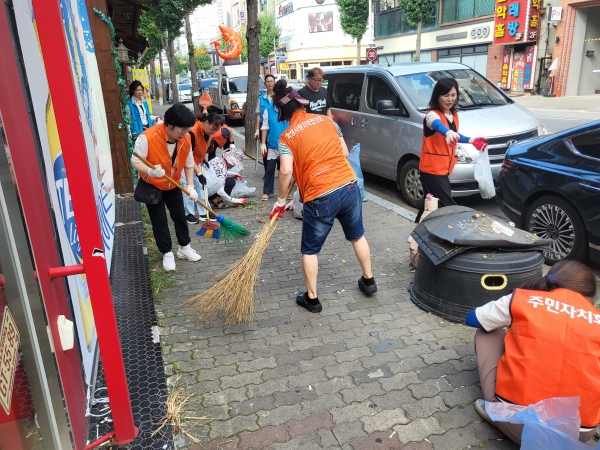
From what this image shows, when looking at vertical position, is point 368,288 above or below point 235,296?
below

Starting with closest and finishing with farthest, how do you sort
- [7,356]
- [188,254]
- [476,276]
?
[7,356]
[476,276]
[188,254]

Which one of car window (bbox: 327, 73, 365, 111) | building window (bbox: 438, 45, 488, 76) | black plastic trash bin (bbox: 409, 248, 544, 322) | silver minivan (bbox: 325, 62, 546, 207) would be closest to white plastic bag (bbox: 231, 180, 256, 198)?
silver minivan (bbox: 325, 62, 546, 207)

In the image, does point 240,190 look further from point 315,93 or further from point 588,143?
point 588,143

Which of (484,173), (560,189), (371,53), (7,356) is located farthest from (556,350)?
(371,53)

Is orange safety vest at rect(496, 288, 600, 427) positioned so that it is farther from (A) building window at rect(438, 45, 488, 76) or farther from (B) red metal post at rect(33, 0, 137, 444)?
(A) building window at rect(438, 45, 488, 76)

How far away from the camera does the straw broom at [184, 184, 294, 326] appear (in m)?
3.65

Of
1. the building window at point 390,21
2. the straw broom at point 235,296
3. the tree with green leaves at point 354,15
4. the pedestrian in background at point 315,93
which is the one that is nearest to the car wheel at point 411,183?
the pedestrian in background at point 315,93

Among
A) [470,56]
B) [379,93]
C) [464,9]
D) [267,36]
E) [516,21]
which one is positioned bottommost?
[379,93]

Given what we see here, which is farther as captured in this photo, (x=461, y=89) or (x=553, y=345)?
(x=461, y=89)

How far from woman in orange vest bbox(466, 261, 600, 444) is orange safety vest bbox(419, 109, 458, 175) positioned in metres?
2.11

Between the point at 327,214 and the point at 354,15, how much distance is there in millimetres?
38143

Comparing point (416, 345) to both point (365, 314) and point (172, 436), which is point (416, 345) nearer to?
point (365, 314)

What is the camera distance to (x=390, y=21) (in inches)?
1423

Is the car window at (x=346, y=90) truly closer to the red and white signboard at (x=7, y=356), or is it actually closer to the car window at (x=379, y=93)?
the car window at (x=379, y=93)
